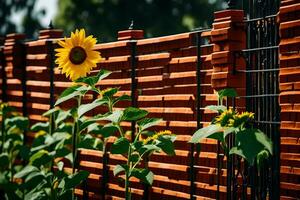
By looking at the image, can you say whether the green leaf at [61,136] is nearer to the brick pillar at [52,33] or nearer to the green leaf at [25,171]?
the green leaf at [25,171]

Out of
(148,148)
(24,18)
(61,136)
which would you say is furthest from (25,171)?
(24,18)

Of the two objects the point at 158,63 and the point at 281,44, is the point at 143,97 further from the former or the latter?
the point at 281,44

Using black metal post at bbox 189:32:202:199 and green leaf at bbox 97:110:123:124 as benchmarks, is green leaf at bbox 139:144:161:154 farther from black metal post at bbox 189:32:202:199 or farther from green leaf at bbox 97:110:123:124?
black metal post at bbox 189:32:202:199

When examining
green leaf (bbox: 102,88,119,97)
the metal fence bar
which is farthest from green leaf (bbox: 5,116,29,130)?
the metal fence bar

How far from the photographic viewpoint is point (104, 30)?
35.4m

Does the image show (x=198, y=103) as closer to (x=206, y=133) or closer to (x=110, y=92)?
(x=110, y=92)

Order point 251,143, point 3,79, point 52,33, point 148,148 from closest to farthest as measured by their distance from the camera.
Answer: point 251,143
point 148,148
point 52,33
point 3,79

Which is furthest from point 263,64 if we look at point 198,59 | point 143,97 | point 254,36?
point 143,97

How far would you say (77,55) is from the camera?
605 centimetres

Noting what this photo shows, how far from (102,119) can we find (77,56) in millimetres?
792

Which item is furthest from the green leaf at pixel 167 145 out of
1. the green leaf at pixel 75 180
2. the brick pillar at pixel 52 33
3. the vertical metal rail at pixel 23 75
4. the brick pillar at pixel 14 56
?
the brick pillar at pixel 14 56

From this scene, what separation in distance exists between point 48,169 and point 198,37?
2.33 meters

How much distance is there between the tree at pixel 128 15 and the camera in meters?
35.1

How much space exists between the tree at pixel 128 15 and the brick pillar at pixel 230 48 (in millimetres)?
29169
